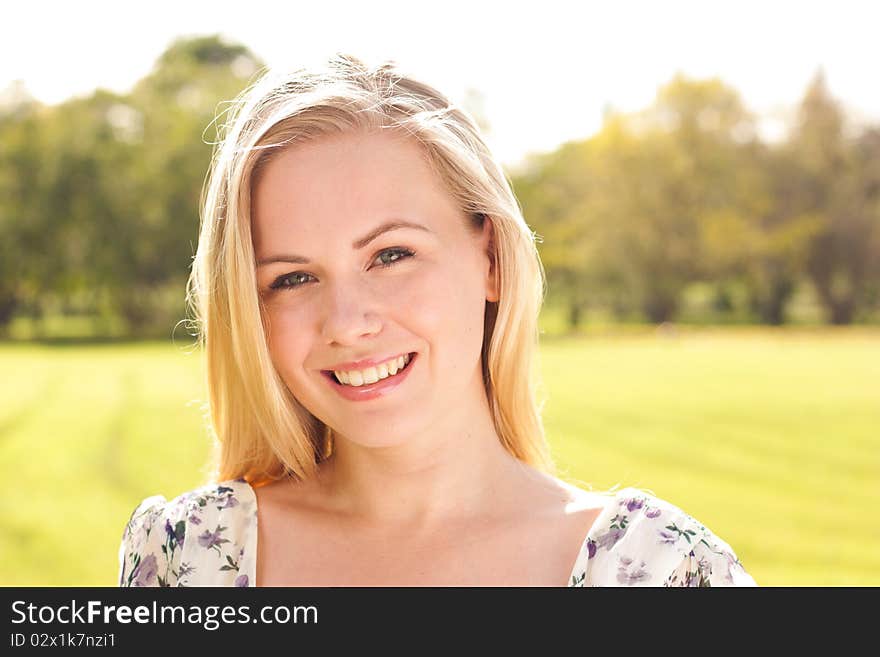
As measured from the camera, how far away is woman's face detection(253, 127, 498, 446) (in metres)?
1.53

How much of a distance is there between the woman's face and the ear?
0.10 meters

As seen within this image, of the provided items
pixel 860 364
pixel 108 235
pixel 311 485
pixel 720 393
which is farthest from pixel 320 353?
pixel 108 235

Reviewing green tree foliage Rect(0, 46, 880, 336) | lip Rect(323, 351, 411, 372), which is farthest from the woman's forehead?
green tree foliage Rect(0, 46, 880, 336)

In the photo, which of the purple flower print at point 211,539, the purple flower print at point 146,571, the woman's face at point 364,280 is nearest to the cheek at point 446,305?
the woman's face at point 364,280

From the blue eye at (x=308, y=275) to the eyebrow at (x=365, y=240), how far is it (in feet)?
0.10

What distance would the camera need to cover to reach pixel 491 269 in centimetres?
177

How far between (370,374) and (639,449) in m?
9.67

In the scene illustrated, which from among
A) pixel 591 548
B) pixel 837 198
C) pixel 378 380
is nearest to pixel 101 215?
pixel 837 198

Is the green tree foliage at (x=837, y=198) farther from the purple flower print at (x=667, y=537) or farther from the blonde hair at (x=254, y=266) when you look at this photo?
the purple flower print at (x=667, y=537)

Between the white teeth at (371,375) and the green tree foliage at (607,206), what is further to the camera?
the green tree foliage at (607,206)

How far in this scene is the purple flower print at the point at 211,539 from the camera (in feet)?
5.51

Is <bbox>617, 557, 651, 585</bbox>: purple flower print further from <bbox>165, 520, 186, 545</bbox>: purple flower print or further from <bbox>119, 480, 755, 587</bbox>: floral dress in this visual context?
<bbox>165, 520, 186, 545</bbox>: purple flower print

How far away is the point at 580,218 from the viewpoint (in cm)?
3525
